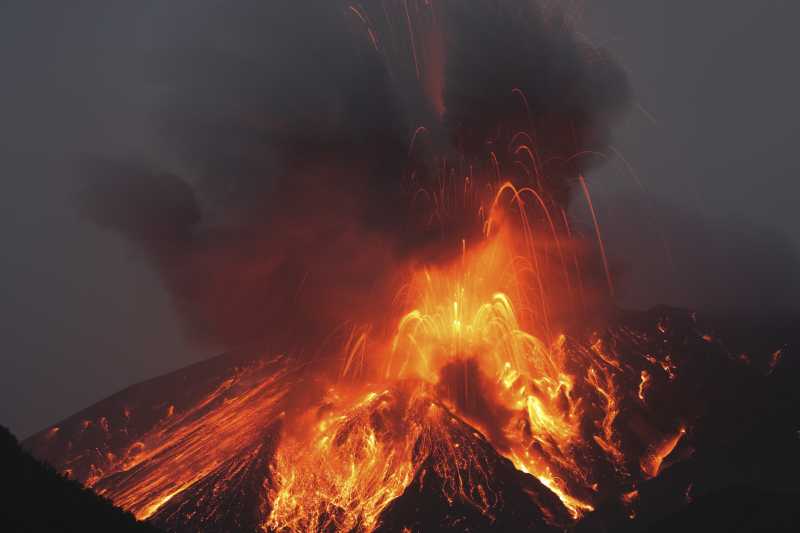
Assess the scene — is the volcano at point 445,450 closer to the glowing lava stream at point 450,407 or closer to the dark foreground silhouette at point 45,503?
the glowing lava stream at point 450,407

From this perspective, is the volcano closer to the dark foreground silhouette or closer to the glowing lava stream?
the glowing lava stream

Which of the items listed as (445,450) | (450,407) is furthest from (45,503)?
(450,407)

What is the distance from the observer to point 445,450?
6069 centimetres

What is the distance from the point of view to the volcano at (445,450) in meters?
54.7

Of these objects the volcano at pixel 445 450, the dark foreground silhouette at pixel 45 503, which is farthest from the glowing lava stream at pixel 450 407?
the dark foreground silhouette at pixel 45 503

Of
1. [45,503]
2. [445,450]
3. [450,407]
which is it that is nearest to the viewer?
[45,503]

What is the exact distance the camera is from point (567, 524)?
52.6m

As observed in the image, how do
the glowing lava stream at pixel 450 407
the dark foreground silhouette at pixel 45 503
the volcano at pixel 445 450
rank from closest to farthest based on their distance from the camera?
the dark foreground silhouette at pixel 45 503 → the volcano at pixel 445 450 → the glowing lava stream at pixel 450 407

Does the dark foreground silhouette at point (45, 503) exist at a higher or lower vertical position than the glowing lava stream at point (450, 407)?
higher

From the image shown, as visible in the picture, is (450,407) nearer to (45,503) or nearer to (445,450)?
(445,450)

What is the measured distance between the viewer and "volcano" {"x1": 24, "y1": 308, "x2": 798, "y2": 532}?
5472cm

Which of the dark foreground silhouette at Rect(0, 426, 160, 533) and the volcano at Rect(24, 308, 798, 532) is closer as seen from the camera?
the dark foreground silhouette at Rect(0, 426, 160, 533)

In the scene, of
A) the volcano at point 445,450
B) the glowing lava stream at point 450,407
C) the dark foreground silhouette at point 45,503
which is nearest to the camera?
the dark foreground silhouette at point 45,503

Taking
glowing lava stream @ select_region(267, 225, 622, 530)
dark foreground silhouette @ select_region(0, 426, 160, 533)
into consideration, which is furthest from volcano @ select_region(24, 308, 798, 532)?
dark foreground silhouette @ select_region(0, 426, 160, 533)
